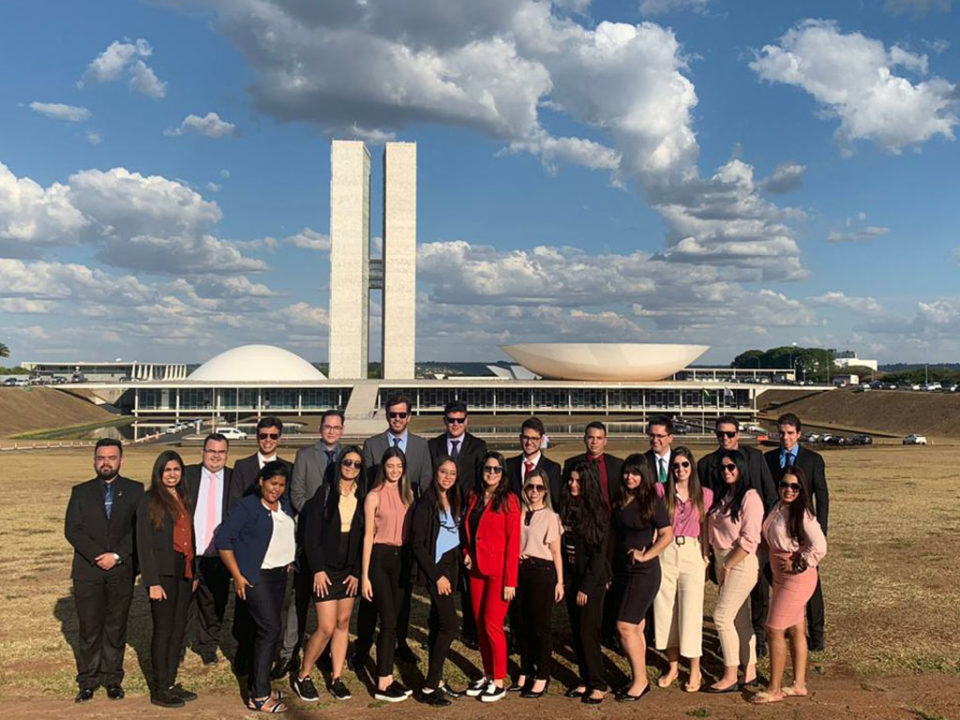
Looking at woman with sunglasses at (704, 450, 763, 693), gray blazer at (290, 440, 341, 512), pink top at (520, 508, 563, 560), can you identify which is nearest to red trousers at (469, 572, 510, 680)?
pink top at (520, 508, 563, 560)

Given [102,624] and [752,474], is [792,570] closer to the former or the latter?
[752,474]

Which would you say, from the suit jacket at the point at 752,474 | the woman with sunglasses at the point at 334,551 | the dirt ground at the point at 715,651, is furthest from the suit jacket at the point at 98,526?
the suit jacket at the point at 752,474

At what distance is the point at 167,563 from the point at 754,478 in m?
5.14

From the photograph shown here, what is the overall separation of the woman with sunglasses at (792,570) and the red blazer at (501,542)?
83.8 inches

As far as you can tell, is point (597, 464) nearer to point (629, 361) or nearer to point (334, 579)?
point (334, 579)

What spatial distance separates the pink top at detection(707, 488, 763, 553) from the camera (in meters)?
5.81

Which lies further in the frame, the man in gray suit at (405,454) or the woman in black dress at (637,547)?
the man in gray suit at (405,454)

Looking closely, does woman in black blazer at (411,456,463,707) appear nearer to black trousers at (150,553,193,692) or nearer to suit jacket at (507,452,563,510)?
suit jacket at (507,452,563,510)

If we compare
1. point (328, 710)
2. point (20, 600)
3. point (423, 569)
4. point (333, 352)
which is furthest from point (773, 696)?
point (333, 352)

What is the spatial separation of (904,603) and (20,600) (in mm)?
10296

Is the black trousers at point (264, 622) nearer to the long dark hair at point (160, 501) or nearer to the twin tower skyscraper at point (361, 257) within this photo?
the long dark hair at point (160, 501)

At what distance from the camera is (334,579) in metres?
5.67

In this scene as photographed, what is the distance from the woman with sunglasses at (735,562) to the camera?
583cm

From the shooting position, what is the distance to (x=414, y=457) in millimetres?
6758
